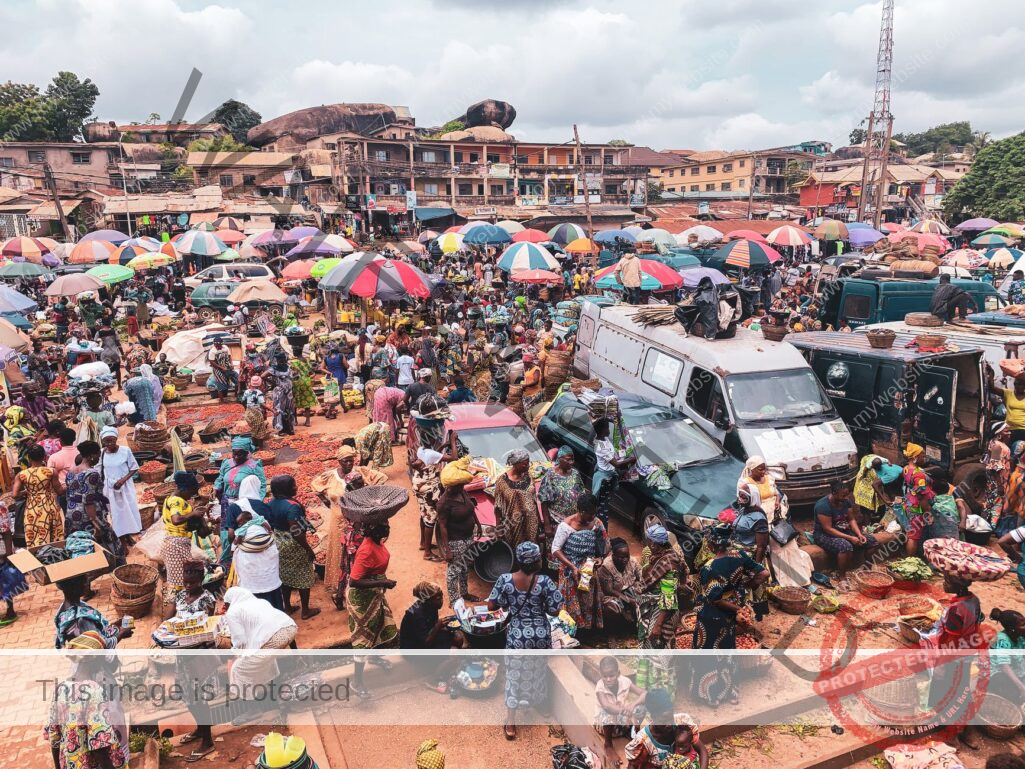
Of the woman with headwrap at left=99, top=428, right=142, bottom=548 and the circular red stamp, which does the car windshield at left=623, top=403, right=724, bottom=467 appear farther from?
the woman with headwrap at left=99, top=428, right=142, bottom=548

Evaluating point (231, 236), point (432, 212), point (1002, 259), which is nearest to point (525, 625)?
point (1002, 259)

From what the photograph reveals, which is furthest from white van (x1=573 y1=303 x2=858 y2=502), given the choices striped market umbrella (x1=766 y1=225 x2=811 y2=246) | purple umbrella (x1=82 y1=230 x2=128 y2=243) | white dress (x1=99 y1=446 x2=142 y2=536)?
purple umbrella (x1=82 y1=230 x2=128 y2=243)

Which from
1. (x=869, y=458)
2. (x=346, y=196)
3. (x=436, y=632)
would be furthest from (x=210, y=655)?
(x=346, y=196)

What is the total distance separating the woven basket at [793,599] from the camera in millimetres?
6672

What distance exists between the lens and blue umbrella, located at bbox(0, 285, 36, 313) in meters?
11.0

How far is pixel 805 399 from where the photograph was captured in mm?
8633

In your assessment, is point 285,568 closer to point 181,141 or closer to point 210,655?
point 210,655

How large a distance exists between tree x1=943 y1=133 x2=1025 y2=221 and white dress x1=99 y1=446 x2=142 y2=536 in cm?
4049

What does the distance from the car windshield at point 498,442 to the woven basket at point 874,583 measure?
3.81 m

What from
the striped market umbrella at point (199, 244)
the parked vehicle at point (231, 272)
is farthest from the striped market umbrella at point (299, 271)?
the parked vehicle at point (231, 272)

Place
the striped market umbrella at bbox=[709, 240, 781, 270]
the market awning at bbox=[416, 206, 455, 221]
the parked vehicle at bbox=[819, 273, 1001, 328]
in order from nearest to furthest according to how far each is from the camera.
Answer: the parked vehicle at bbox=[819, 273, 1001, 328] → the striped market umbrella at bbox=[709, 240, 781, 270] → the market awning at bbox=[416, 206, 455, 221]

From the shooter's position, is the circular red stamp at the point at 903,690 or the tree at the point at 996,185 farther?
the tree at the point at 996,185

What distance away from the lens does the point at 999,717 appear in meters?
5.17

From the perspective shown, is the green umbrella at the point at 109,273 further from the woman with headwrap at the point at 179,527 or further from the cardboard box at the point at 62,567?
the cardboard box at the point at 62,567
